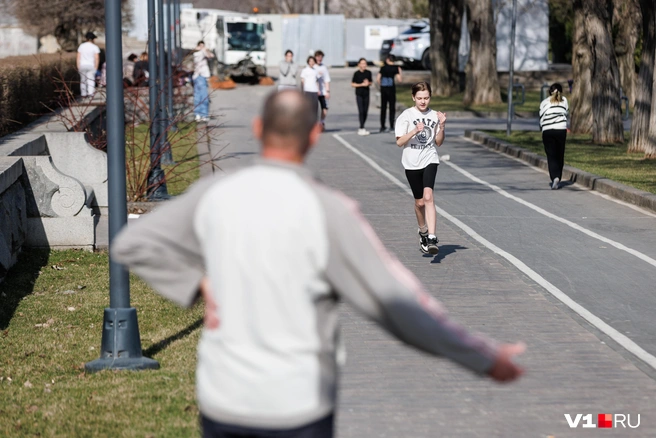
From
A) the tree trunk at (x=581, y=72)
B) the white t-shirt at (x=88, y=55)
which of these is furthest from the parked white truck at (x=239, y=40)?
the tree trunk at (x=581, y=72)

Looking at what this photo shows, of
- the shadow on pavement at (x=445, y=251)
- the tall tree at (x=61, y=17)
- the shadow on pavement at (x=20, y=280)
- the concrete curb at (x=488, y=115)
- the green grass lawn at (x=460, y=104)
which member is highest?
the tall tree at (x=61, y=17)

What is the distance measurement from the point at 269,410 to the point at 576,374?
4401 millimetres

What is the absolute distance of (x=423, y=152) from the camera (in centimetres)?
1139

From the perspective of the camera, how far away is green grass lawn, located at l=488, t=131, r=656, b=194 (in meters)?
18.3

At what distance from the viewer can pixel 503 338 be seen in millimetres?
8141

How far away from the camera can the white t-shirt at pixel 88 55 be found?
89.0 feet

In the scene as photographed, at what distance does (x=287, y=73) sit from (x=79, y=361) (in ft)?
70.5

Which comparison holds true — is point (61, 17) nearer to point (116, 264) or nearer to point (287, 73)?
point (287, 73)

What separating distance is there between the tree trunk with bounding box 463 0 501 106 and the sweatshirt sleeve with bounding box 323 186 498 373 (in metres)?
33.3

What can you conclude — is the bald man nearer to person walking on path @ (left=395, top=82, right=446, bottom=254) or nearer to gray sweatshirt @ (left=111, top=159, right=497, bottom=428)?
gray sweatshirt @ (left=111, top=159, right=497, bottom=428)

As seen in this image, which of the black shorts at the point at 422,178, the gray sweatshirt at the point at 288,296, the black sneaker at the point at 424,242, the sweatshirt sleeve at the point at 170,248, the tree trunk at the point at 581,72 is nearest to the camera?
the gray sweatshirt at the point at 288,296

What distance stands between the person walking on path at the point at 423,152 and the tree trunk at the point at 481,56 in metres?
25.1

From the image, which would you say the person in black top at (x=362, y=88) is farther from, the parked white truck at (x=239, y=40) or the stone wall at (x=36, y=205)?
the parked white truck at (x=239, y=40)

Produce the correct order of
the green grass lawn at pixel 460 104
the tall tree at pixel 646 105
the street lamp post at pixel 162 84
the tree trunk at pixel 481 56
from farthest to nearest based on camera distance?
the tree trunk at pixel 481 56, the green grass lawn at pixel 460 104, the tall tree at pixel 646 105, the street lamp post at pixel 162 84
